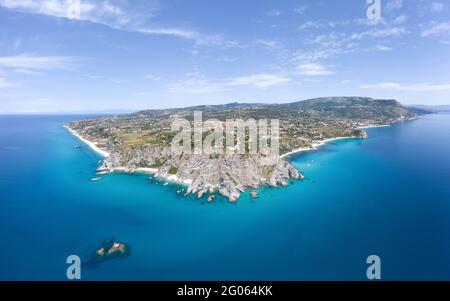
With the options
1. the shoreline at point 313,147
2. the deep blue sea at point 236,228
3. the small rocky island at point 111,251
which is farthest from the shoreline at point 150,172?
the shoreline at point 313,147

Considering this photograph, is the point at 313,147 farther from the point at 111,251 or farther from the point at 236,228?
the point at 111,251

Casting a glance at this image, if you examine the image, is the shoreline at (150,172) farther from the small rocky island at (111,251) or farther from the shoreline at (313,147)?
the shoreline at (313,147)

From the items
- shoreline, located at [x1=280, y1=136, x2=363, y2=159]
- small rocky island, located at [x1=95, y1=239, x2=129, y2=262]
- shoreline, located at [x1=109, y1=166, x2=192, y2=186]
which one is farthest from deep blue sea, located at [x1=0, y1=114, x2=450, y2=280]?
shoreline, located at [x1=280, y1=136, x2=363, y2=159]

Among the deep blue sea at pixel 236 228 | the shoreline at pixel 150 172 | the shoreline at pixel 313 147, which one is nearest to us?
the deep blue sea at pixel 236 228

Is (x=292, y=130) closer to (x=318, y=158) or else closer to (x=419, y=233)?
(x=318, y=158)

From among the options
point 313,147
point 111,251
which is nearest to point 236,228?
point 111,251

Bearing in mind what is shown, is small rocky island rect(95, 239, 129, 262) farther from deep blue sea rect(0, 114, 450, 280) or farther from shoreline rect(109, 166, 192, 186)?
shoreline rect(109, 166, 192, 186)

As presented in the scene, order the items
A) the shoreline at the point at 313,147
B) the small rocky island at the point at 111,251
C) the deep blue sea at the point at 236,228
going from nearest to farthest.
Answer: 1. the deep blue sea at the point at 236,228
2. the small rocky island at the point at 111,251
3. the shoreline at the point at 313,147
